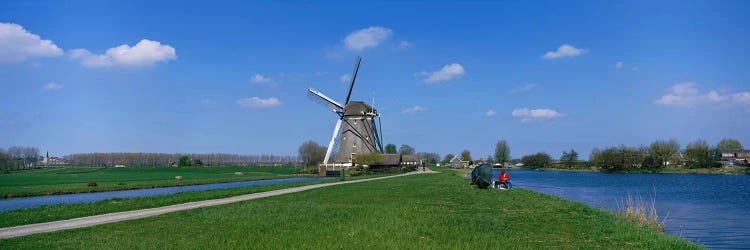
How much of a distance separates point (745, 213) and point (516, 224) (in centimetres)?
1713

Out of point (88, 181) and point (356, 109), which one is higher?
point (356, 109)

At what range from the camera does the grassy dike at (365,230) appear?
12.2 meters

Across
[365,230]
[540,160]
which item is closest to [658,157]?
[540,160]

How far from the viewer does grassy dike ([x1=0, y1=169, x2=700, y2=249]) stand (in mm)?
12211

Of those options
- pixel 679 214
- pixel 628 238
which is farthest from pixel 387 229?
pixel 679 214

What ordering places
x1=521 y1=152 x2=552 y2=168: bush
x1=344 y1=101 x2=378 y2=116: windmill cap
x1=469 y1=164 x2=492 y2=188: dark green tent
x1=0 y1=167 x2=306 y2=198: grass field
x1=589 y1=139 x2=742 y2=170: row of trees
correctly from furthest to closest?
1. x1=521 y1=152 x2=552 y2=168: bush
2. x1=589 y1=139 x2=742 y2=170: row of trees
3. x1=344 y1=101 x2=378 y2=116: windmill cap
4. x1=0 y1=167 x2=306 y2=198: grass field
5. x1=469 y1=164 x2=492 y2=188: dark green tent

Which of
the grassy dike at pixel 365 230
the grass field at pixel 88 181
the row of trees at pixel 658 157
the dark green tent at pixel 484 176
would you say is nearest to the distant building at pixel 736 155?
the row of trees at pixel 658 157

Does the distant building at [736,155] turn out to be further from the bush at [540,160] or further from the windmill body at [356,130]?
the windmill body at [356,130]

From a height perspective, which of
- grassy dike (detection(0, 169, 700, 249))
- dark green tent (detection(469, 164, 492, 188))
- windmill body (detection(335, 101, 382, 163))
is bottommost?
grassy dike (detection(0, 169, 700, 249))

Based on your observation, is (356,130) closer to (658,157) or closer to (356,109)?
(356,109)

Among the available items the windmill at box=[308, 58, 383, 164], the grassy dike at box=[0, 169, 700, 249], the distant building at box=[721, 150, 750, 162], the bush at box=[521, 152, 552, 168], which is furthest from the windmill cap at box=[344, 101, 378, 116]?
the bush at box=[521, 152, 552, 168]

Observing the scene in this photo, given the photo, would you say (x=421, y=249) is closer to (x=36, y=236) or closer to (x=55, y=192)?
(x=36, y=236)

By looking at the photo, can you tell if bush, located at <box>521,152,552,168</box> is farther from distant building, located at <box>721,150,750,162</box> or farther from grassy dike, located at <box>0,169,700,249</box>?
grassy dike, located at <box>0,169,700,249</box>

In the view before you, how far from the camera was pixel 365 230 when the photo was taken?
13.8 m
